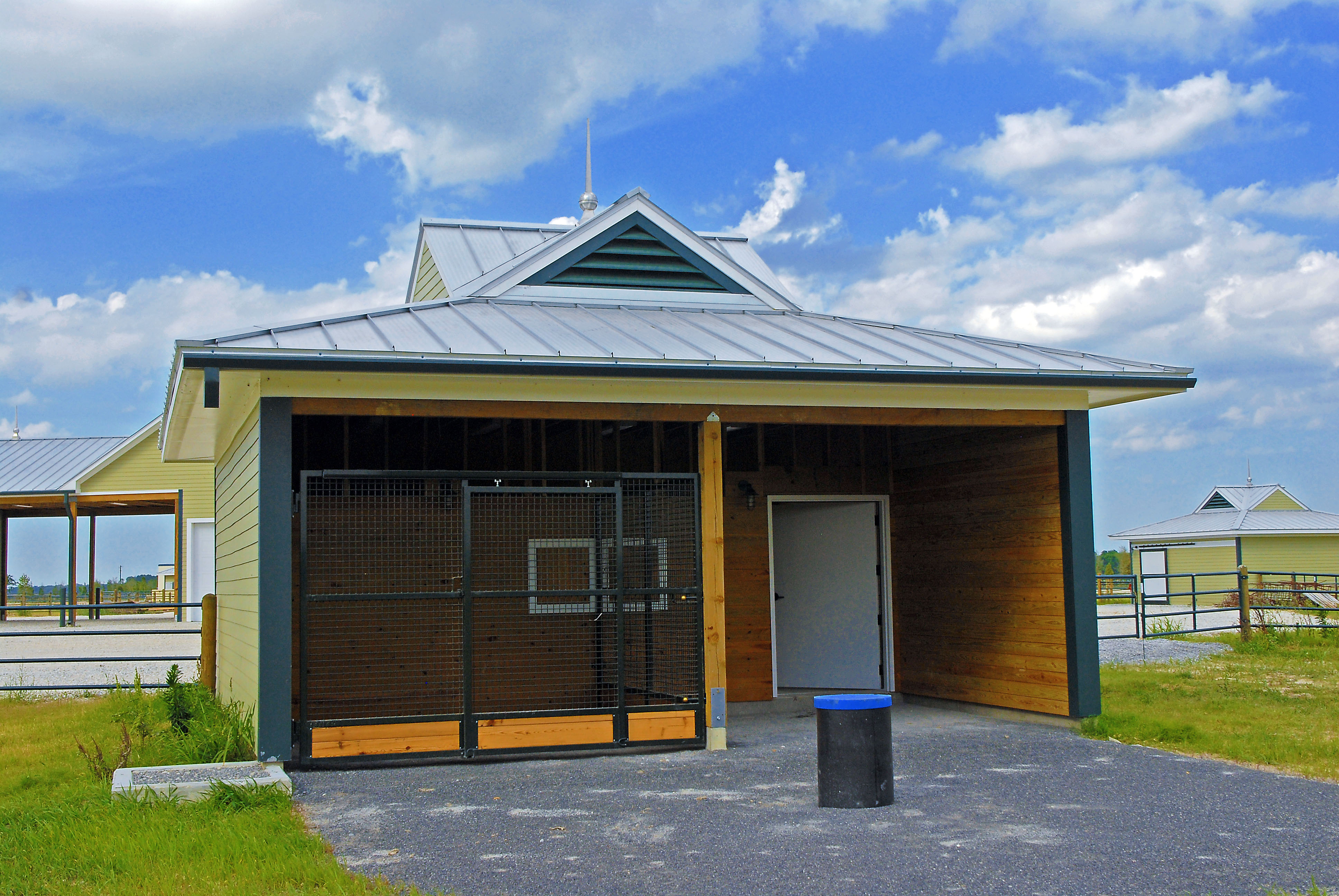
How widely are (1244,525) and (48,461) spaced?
108 ft

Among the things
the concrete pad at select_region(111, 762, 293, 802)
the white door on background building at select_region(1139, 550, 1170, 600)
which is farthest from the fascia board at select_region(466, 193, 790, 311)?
the white door on background building at select_region(1139, 550, 1170, 600)

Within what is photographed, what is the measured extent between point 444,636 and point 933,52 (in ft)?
27.2

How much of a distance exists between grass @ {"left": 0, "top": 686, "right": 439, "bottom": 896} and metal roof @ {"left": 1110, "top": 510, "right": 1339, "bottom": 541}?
32.3 m

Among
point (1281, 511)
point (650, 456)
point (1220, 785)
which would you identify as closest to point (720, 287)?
point (650, 456)

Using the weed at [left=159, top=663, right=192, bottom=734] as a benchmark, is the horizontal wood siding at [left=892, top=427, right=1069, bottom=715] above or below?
above

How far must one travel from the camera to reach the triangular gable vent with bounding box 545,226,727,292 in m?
11.6

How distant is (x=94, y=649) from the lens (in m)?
19.3

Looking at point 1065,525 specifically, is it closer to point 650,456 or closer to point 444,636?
point 650,456

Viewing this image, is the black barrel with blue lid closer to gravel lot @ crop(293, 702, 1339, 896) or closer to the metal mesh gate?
gravel lot @ crop(293, 702, 1339, 896)

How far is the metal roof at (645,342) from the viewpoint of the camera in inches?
311

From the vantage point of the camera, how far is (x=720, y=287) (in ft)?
38.8

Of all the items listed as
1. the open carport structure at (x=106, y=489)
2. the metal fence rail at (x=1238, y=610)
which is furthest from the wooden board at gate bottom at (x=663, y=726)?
the open carport structure at (x=106, y=489)

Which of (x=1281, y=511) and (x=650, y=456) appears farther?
(x=1281, y=511)

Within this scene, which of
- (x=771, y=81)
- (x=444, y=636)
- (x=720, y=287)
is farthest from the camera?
(x=771, y=81)
